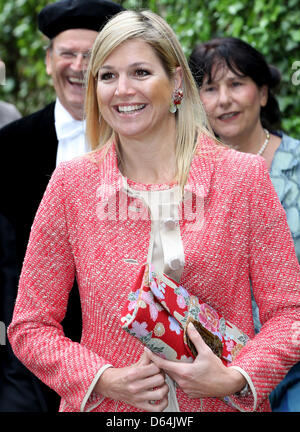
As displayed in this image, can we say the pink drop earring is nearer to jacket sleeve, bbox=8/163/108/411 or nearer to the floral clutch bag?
jacket sleeve, bbox=8/163/108/411

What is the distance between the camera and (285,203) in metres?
3.24

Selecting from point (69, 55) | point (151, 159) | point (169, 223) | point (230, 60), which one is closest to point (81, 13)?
point (69, 55)

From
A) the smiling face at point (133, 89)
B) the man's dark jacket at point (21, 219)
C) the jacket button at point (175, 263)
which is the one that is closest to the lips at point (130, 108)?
the smiling face at point (133, 89)

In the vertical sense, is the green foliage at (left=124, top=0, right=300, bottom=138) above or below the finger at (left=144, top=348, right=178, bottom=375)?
above

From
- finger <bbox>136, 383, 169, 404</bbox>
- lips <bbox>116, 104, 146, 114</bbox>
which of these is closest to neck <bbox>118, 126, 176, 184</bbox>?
lips <bbox>116, 104, 146, 114</bbox>

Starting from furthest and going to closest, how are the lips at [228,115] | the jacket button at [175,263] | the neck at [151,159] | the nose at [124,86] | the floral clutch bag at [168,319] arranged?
1. the lips at [228,115]
2. the neck at [151,159]
3. the nose at [124,86]
4. the jacket button at [175,263]
5. the floral clutch bag at [168,319]

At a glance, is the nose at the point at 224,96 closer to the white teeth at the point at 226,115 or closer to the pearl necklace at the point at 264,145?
the white teeth at the point at 226,115

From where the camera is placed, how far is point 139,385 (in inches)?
83.6

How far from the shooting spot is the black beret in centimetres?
338

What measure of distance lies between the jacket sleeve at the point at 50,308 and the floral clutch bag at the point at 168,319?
32cm

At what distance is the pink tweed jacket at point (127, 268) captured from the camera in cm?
224

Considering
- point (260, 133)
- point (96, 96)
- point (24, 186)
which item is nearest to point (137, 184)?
point (96, 96)

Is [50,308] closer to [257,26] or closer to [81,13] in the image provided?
[81,13]
